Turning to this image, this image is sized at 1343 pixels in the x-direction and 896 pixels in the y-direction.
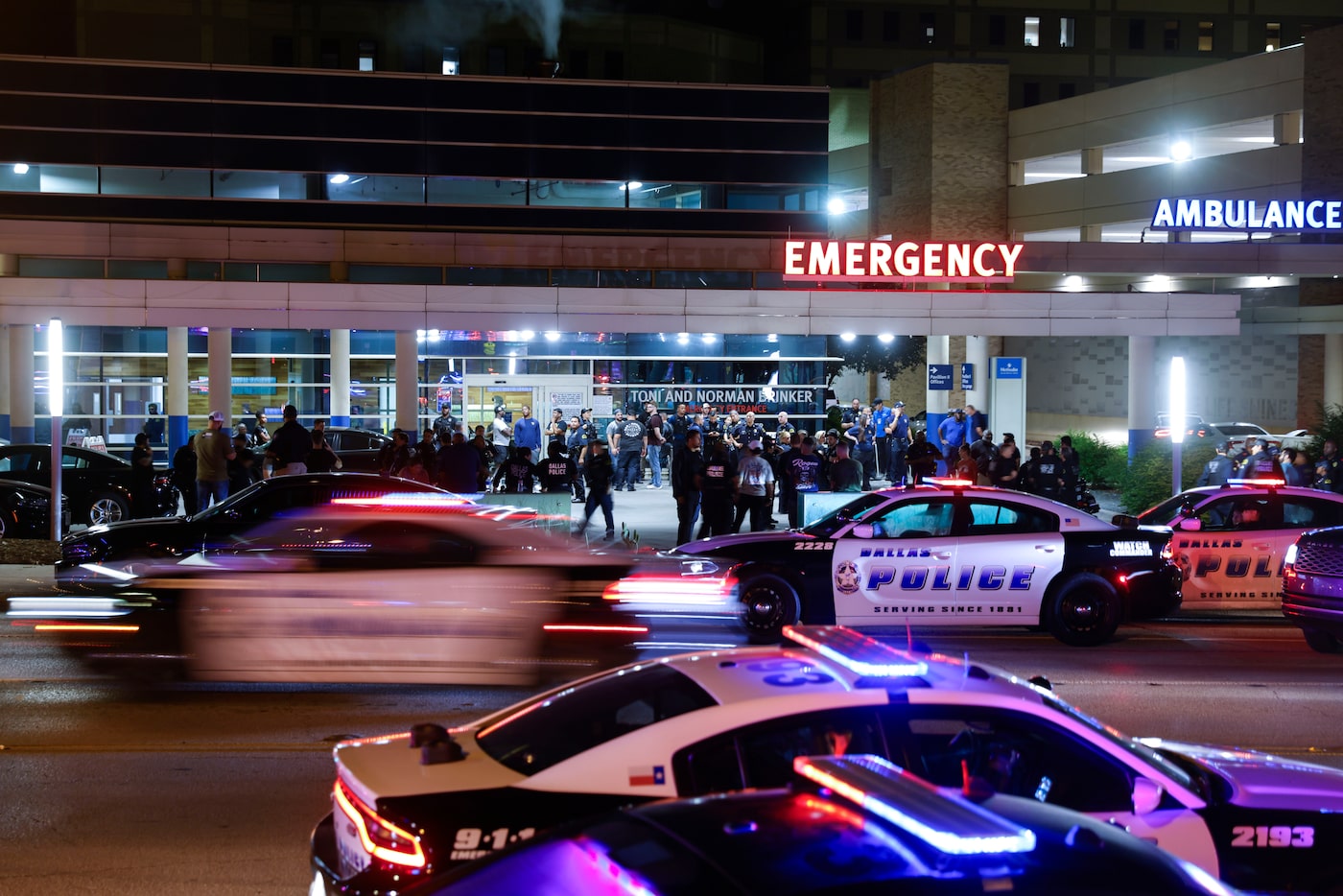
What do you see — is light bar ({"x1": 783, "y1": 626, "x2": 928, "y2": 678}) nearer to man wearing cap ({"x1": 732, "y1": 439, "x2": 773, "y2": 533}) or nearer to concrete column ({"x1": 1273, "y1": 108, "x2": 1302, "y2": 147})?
man wearing cap ({"x1": 732, "y1": 439, "x2": 773, "y2": 533})

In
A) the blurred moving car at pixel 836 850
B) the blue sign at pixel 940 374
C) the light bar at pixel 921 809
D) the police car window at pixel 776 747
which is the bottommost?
the police car window at pixel 776 747

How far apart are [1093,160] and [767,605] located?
38771mm

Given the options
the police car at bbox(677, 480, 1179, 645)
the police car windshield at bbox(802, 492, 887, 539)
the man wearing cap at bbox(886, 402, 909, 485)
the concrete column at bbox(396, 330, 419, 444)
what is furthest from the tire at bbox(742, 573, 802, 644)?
the concrete column at bbox(396, 330, 419, 444)

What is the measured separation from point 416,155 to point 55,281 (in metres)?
12.8

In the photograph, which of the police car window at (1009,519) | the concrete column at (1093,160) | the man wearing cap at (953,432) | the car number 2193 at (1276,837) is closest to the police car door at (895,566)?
the police car window at (1009,519)

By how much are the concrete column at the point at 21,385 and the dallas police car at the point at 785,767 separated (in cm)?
2661

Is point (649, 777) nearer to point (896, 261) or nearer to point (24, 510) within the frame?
point (24, 510)

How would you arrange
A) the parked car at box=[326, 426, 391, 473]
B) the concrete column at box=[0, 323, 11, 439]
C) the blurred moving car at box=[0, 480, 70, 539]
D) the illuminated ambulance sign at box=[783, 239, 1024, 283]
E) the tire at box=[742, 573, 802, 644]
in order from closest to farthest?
1. the tire at box=[742, 573, 802, 644]
2. the blurred moving car at box=[0, 480, 70, 539]
3. the parked car at box=[326, 426, 391, 473]
4. the illuminated ambulance sign at box=[783, 239, 1024, 283]
5. the concrete column at box=[0, 323, 11, 439]

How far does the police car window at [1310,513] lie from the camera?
47.5 feet

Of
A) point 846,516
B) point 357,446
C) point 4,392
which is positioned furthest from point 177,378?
point 846,516

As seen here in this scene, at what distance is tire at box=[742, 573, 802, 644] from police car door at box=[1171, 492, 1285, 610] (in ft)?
15.1

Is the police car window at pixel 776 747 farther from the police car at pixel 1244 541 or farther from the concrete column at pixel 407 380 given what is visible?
the concrete column at pixel 407 380

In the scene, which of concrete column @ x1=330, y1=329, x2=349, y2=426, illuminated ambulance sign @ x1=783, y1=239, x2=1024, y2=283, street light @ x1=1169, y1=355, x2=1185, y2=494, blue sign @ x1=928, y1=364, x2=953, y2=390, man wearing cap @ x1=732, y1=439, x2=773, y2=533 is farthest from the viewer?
concrete column @ x1=330, y1=329, x2=349, y2=426

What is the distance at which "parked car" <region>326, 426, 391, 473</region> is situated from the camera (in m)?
27.4
